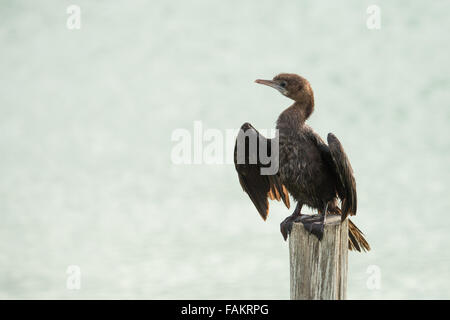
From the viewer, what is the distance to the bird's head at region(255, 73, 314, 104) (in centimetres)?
579

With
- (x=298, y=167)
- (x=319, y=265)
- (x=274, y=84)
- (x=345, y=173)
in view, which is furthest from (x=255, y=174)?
(x=319, y=265)

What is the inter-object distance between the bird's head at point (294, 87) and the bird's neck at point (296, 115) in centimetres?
5

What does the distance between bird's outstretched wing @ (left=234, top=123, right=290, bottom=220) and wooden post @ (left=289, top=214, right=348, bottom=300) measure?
1.29 m

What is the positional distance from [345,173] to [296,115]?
965 mm

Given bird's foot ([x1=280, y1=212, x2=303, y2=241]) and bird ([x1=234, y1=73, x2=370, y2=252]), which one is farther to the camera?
bird's foot ([x1=280, y1=212, x2=303, y2=241])

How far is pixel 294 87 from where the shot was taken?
19.1 ft

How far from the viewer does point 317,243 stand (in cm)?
437

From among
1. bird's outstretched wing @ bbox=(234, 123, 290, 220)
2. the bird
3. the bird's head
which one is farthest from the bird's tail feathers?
the bird's head

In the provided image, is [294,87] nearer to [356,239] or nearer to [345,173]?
[345,173]

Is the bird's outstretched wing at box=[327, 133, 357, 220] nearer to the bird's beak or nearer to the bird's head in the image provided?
the bird's head

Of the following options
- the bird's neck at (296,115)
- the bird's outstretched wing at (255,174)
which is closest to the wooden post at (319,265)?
the bird's outstretched wing at (255,174)
